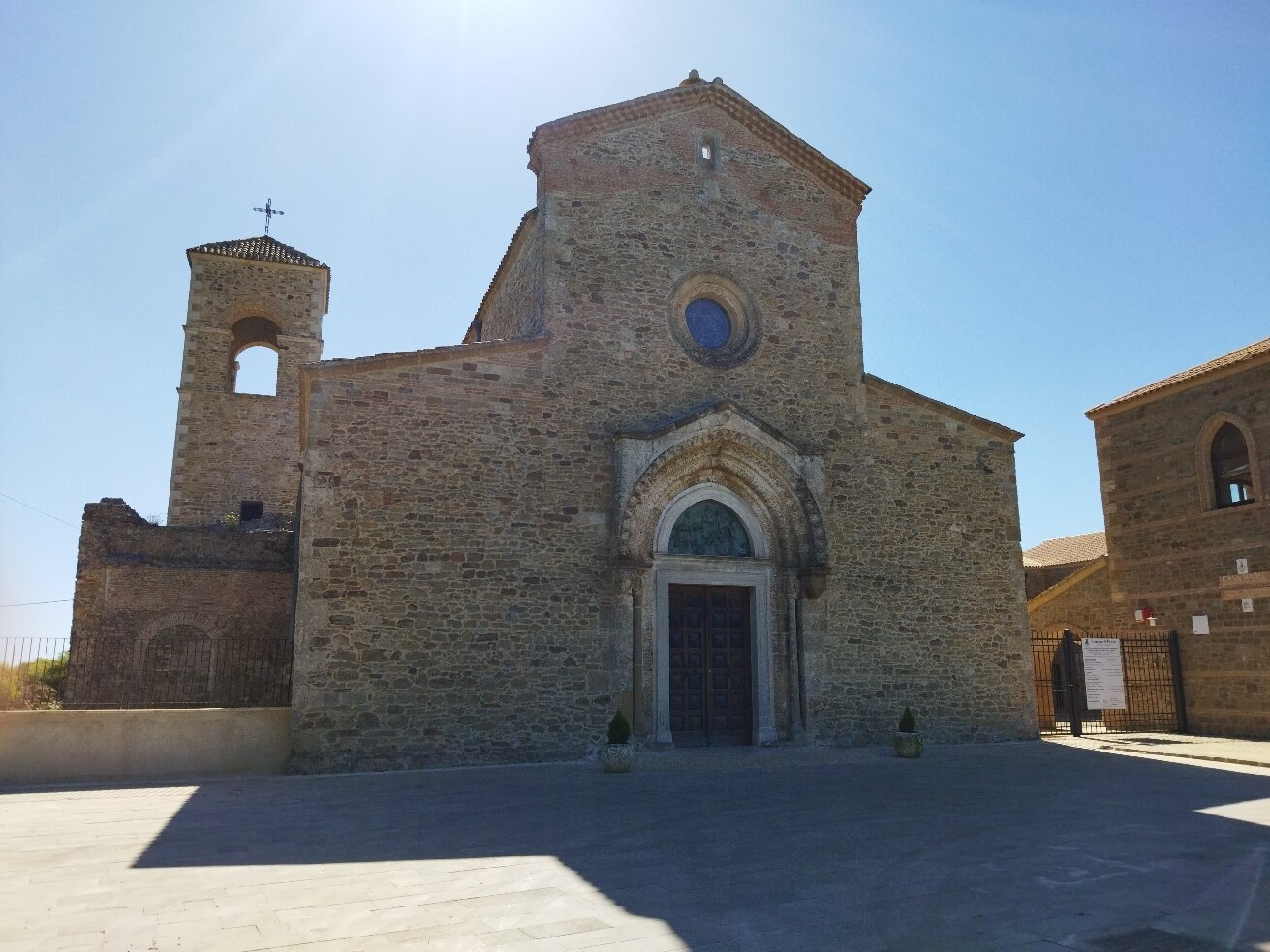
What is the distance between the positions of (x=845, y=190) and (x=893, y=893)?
1383 centimetres

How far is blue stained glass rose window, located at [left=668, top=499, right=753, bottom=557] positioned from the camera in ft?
46.2

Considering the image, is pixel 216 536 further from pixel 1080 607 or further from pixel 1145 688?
pixel 1145 688

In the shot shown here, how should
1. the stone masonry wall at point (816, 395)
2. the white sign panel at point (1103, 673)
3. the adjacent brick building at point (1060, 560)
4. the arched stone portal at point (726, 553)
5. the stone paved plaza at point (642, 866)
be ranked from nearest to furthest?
the stone paved plaza at point (642, 866)
the arched stone portal at point (726, 553)
the stone masonry wall at point (816, 395)
the white sign panel at point (1103, 673)
the adjacent brick building at point (1060, 560)

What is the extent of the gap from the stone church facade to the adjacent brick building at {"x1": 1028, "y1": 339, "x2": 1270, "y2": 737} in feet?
13.9

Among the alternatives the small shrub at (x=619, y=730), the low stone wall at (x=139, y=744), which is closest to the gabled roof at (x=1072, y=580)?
the small shrub at (x=619, y=730)

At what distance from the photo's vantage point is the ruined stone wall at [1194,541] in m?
16.2

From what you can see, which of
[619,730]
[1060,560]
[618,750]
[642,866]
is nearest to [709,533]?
[619,730]

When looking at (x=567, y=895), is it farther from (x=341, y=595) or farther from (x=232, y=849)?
(x=341, y=595)

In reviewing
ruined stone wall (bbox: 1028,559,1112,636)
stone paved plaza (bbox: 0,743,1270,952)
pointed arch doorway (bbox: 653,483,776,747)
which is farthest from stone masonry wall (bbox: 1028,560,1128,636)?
stone paved plaza (bbox: 0,743,1270,952)

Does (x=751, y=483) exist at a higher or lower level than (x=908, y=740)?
higher

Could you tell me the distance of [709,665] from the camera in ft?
45.6

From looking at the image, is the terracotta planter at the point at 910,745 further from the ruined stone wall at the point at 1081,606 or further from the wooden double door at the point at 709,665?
the ruined stone wall at the point at 1081,606

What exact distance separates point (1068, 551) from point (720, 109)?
1978 cm

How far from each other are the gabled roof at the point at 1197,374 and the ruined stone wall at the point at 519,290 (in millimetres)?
12608
